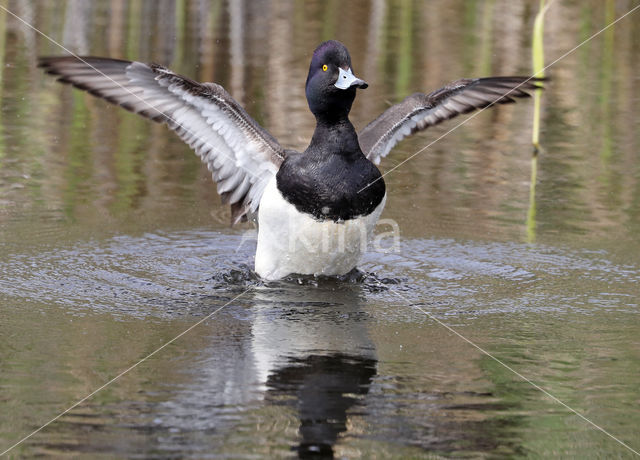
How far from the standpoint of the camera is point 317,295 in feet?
24.1

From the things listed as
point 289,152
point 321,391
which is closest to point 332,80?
point 289,152

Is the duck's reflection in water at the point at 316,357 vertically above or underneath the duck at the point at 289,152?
underneath

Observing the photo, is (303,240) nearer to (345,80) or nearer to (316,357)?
(345,80)

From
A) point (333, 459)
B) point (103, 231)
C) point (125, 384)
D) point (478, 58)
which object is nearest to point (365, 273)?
point (103, 231)

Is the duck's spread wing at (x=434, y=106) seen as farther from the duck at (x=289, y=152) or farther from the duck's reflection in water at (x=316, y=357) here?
the duck's reflection in water at (x=316, y=357)

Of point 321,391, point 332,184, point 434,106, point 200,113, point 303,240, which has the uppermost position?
point 434,106

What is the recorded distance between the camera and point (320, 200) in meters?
7.38

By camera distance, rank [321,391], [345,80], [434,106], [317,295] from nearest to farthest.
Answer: [321,391], [317,295], [345,80], [434,106]

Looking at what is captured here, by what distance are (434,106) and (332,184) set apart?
1.64 m

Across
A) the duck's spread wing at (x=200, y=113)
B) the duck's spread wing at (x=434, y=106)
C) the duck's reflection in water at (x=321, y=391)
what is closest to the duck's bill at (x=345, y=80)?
the duck's spread wing at (x=200, y=113)

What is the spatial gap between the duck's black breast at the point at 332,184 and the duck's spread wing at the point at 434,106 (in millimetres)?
1015

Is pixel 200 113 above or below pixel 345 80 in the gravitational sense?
below

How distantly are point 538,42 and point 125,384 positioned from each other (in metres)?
6.72

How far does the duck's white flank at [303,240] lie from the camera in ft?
24.5
